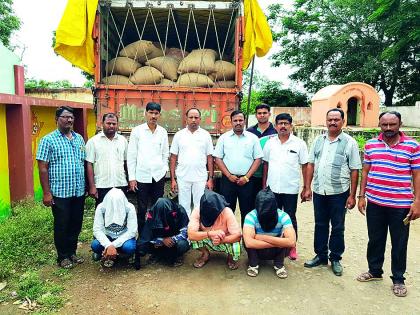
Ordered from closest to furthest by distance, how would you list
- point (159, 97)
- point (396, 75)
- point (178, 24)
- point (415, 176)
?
point (415, 176)
point (159, 97)
point (178, 24)
point (396, 75)

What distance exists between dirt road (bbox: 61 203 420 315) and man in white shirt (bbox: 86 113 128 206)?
31.7 inches

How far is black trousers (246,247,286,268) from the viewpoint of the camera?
3520 mm

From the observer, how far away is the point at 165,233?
360 centimetres

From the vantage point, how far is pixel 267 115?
415 centimetres

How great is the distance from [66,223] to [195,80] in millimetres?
2512

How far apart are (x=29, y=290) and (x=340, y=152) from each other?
118 inches

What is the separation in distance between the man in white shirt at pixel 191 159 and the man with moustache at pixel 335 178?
1.17 m

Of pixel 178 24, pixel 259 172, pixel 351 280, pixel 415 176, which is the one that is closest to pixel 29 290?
pixel 259 172

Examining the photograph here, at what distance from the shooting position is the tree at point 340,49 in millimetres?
18609

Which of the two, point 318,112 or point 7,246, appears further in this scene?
point 318,112

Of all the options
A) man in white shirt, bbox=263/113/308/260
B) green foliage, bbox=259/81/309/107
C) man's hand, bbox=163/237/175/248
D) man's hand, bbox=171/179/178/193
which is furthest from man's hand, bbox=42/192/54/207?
green foliage, bbox=259/81/309/107

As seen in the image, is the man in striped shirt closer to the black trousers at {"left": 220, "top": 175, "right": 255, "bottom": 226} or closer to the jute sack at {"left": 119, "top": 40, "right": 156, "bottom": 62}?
the black trousers at {"left": 220, "top": 175, "right": 255, "bottom": 226}

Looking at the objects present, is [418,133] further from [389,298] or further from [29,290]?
[29,290]

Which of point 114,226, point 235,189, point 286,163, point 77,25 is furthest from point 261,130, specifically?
point 77,25
